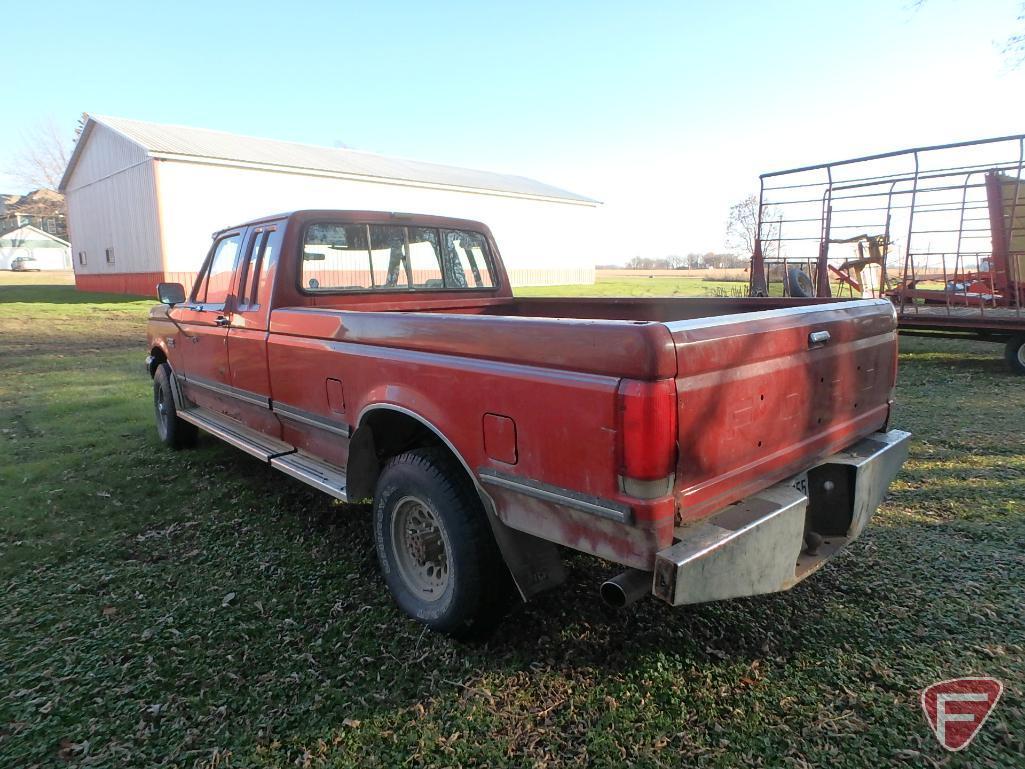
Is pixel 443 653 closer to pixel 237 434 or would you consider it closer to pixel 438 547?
pixel 438 547

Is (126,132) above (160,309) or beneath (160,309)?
above

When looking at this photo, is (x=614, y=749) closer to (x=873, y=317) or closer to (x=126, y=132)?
(x=873, y=317)

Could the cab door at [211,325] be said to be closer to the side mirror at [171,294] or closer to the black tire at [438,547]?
Answer: the side mirror at [171,294]

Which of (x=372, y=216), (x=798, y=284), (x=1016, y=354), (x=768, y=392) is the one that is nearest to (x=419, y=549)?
(x=768, y=392)

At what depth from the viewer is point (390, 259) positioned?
4.54m

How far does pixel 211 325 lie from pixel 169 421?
5.36 ft

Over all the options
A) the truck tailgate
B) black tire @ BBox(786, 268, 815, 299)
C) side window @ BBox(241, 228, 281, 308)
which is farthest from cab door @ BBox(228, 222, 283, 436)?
black tire @ BBox(786, 268, 815, 299)

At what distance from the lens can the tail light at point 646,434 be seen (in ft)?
6.46

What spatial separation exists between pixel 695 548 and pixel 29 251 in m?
88.7

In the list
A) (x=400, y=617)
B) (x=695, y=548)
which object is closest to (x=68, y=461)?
(x=400, y=617)

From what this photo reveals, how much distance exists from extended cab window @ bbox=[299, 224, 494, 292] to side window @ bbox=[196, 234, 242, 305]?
87 cm

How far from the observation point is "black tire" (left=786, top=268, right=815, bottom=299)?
1066 cm

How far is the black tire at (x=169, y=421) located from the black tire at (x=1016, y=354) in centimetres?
1025

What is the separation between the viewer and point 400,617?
3051mm
